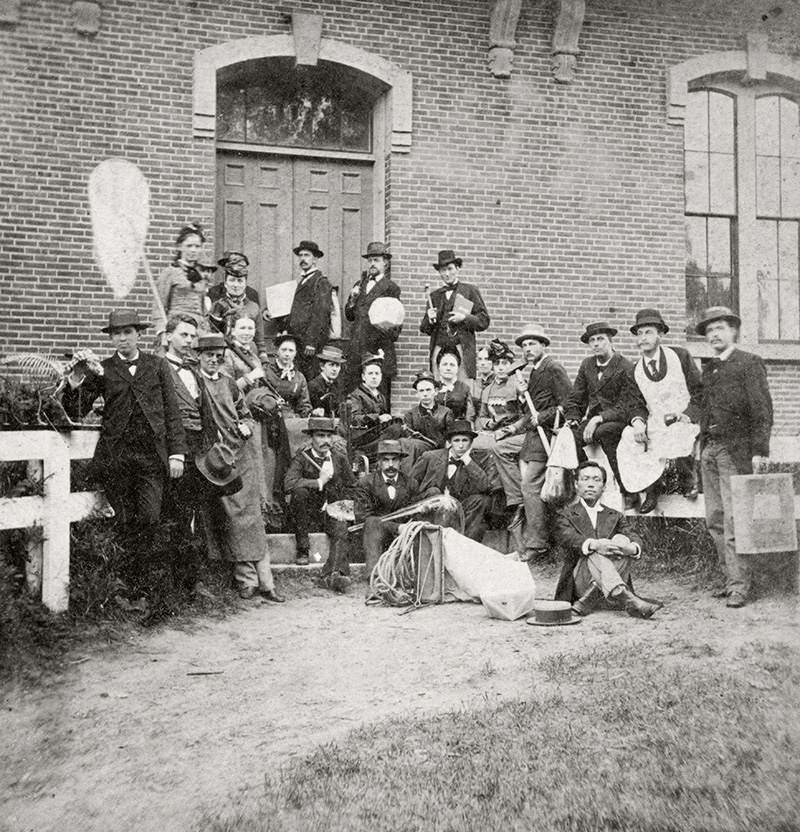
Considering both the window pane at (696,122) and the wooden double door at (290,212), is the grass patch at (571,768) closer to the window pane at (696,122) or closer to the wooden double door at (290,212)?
the wooden double door at (290,212)

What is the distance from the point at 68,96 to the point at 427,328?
3985 mm

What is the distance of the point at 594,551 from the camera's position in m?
6.99

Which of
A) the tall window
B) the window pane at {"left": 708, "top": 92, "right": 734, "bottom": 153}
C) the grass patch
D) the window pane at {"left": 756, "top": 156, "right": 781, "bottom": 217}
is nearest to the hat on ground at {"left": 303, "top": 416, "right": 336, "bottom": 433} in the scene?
the grass patch

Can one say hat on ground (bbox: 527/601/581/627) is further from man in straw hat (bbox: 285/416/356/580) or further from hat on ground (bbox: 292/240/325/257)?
hat on ground (bbox: 292/240/325/257)

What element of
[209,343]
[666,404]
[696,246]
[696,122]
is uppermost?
[696,122]

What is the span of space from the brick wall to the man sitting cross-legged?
3691 millimetres

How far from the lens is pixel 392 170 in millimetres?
10688

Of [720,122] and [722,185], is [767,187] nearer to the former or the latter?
[722,185]

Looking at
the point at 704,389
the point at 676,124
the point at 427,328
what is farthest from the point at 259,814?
the point at 676,124

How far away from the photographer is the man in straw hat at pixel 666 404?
8.14 metres

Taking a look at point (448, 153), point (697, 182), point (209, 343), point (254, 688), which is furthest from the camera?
point (697, 182)

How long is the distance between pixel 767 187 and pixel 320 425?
6.34 meters

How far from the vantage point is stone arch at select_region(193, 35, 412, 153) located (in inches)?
401

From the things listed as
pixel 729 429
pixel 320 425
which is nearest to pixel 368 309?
pixel 320 425
